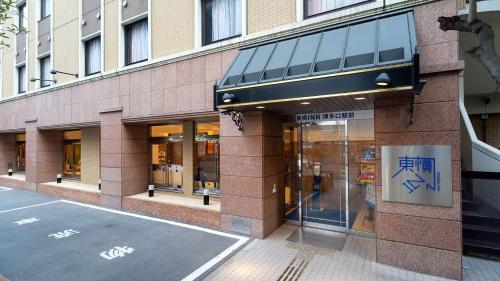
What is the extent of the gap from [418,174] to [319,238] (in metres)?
3.24

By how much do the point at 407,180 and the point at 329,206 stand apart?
3.13 m

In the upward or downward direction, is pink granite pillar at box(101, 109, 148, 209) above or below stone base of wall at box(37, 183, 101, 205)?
above

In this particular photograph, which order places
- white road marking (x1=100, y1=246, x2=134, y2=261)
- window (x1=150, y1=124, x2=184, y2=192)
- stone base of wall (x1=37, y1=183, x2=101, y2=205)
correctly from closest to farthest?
1. white road marking (x1=100, y1=246, x2=134, y2=261)
2. window (x1=150, y1=124, x2=184, y2=192)
3. stone base of wall (x1=37, y1=183, x2=101, y2=205)

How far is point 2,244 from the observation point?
7594mm

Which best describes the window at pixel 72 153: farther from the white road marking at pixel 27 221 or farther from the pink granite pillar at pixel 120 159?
the white road marking at pixel 27 221

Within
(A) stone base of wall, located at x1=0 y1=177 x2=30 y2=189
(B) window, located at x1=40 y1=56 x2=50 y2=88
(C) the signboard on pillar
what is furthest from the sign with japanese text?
(A) stone base of wall, located at x1=0 y1=177 x2=30 y2=189

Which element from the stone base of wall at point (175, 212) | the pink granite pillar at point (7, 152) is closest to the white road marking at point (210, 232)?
the stone base of wall at point (175, 212)

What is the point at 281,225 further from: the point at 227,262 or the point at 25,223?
the point at 25,223

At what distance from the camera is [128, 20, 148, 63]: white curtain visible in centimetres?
1108

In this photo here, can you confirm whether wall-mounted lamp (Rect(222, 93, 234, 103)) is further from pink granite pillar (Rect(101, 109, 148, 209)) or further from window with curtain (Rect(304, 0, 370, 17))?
pink granite pillar (Rect(101, 109, 148, 209))

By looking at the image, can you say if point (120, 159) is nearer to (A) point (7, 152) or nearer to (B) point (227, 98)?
(B) point (227, 98)

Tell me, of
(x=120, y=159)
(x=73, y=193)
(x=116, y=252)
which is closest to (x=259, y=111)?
(x=116, y=252)

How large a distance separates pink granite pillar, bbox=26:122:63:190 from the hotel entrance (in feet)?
48.0

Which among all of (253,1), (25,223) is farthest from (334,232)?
Result: (25,223)
